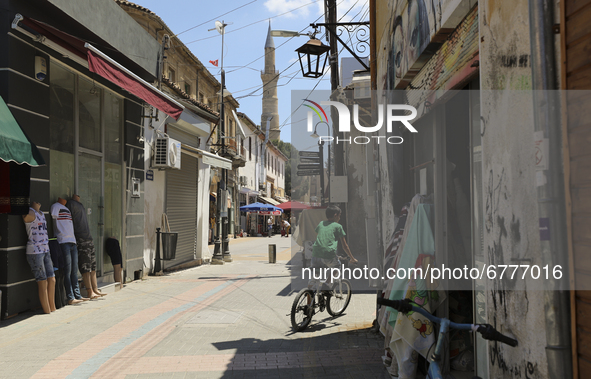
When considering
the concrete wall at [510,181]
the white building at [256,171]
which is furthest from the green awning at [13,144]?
the white building at [256,171]

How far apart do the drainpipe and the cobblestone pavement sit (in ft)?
8.52

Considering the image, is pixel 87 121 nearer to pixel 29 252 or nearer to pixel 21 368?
pixel 29 252

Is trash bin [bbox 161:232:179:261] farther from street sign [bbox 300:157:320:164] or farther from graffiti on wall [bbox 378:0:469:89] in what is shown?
graffiti on wall [bbox 378:0:469:89]

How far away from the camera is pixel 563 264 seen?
8.27 feet

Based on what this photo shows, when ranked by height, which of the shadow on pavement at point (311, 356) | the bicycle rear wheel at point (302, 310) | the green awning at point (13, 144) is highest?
the green awning at point (13, 144)

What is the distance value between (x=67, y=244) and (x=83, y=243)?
2.03 ft

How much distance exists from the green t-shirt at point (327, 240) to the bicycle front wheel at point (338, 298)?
67cm

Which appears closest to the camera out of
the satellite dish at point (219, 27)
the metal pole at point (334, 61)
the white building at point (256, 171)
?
the metal pole at point (334, 61)

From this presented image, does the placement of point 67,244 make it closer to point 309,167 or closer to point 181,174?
point 181,174

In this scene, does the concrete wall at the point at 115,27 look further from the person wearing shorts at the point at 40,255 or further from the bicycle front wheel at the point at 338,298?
the bicycle front wheel at the point at 338,298

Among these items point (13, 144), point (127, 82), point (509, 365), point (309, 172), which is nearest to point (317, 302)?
point (509, 365)

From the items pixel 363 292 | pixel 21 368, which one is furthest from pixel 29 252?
pixel 363 292

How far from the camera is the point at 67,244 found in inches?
324

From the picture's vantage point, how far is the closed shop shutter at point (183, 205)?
14719 millimetres
